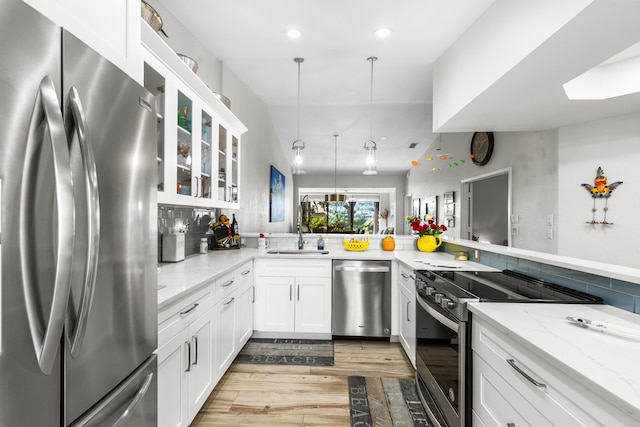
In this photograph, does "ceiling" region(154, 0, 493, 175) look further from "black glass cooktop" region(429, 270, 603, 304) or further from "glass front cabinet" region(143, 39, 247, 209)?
"black glass cooktop" region(429, 270, 603, 304)

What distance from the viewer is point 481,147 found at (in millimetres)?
5094

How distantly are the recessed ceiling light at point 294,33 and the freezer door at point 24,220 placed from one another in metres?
2.47

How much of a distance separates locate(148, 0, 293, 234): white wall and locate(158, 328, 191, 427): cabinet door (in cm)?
220

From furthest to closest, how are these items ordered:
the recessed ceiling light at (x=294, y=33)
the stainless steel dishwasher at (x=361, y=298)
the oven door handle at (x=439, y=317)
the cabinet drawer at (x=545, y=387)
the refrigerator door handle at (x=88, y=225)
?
the stainless steel dishwasher at (x=361, y=298) → the recessed ceiling light at (x=294, y=33) → the oven door handle at (x=439, y=317) → the cabinet drawer at (x=545, y=387) → the refrigerator door handle at (x=88, y=225)

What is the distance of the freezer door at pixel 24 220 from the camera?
59cm

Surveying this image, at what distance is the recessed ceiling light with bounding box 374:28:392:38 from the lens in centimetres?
284

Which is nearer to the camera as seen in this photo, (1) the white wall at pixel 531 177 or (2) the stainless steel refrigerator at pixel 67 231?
(2) the stainless steel refrigerator at pixel 67 231

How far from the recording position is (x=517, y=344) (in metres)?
1.20

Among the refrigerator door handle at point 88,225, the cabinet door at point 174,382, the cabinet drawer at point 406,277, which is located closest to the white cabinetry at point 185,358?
the cabinet door at point 174,382

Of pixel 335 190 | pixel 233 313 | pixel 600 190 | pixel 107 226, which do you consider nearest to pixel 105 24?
pixel 107 226

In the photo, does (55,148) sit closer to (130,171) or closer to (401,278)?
(130,171)

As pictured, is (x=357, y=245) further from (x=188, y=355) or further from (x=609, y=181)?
(x=609, y=181)

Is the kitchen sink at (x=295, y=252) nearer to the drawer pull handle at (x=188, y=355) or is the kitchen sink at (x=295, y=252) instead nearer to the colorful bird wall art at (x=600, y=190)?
the drawer pull handle at (x=188, y=355)

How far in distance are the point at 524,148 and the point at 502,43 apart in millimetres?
2354
